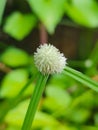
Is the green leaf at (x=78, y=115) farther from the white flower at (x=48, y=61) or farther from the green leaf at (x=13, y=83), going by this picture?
the white flower at (x=48, y=61)

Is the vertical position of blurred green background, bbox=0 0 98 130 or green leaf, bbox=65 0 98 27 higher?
green leaf, bbox=65 0 98 27

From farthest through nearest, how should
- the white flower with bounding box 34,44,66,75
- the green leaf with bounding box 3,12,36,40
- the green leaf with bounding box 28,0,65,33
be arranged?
the green leaf with bounding box 3,12,36,40 < the green leaf with bounding box 28,0,65,33 < the white flower with bounding box 34,44,66,75

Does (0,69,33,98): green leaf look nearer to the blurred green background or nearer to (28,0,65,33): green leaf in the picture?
the blurred green background

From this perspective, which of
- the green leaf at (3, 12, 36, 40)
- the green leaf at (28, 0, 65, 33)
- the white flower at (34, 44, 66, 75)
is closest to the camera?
the white flower at (34, 44, 66, 75)

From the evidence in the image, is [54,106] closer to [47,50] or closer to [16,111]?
[16,111]

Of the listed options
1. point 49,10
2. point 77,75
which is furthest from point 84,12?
point 77,75

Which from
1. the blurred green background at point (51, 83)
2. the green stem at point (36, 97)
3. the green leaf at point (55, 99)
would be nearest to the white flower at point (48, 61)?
the green stem at point (36, 97)

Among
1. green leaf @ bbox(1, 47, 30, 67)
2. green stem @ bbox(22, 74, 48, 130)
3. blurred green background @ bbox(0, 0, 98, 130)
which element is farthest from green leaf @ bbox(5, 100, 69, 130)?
green stem @ bbox(22, 74, 48, 130)
